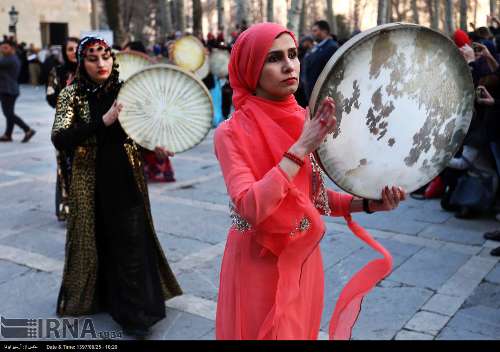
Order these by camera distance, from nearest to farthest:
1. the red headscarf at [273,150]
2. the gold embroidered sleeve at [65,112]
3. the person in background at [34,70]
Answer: the red headscarf at [273,150] → the gold embroidered sleeve at [65,112] → the person in background at [34,70]

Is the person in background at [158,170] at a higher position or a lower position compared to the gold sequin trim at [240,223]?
lower

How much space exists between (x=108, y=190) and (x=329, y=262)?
2106 mm

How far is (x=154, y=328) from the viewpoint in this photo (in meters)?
3.67

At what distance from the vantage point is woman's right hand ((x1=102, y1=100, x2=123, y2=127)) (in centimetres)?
331

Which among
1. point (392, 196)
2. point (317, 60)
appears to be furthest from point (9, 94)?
point (392, 196)

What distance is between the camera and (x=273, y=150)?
187cm

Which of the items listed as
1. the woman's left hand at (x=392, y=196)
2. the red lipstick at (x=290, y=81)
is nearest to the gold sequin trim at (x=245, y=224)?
the woman's left hand at (x=392, y=196)

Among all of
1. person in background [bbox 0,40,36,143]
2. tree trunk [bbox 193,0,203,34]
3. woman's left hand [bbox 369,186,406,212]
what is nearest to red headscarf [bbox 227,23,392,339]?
woman's left hand [bbox 369,186,406,212]

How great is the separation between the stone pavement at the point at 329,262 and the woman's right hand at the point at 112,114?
1.29 m

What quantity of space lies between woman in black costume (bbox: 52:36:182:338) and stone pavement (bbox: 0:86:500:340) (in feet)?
0.88

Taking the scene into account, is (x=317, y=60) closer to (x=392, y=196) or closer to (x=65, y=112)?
(x=65, y=112)

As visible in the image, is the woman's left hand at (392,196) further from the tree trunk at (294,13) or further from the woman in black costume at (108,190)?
the tree trunk at (294,13)

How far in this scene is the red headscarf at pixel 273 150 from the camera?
1.87 m
